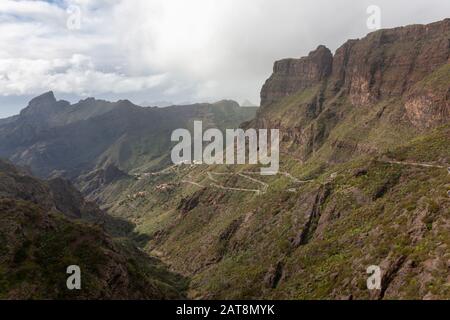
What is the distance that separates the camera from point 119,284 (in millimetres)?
90562

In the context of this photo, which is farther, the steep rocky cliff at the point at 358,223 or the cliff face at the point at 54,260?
the cliff face at the point at 54,260

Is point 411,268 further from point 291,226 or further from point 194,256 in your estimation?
Result: point 194,256

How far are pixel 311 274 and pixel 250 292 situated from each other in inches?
874

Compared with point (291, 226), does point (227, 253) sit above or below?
below

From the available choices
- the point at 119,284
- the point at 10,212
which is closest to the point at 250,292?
the point at 119,284

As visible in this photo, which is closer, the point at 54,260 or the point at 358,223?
the point at 54,260

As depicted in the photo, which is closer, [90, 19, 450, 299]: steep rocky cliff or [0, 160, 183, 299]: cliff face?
[90, 19, 450, 299]: steep rocky cliff

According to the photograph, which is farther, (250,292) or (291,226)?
(291,226)

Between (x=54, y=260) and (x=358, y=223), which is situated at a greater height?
(x=358, y=223)
